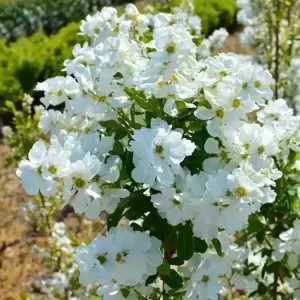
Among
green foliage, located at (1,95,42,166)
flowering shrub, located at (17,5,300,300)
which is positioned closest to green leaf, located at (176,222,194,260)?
flowering shrub, located at (17,5,300,300)

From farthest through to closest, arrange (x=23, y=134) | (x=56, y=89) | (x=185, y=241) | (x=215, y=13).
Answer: (x=215, y=13), (x=23, y=134), (x=56, y=89), (x=185, y=241)

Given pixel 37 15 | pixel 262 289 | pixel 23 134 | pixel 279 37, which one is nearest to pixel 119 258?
pixel 262 289

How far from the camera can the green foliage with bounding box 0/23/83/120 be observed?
6.09 meters

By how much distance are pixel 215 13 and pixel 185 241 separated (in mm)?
7838

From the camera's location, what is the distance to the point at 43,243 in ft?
13.6

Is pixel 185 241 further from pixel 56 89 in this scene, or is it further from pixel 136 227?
pixel 56 89

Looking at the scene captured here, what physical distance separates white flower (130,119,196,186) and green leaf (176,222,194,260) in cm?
18

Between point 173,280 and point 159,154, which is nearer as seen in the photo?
point 159,154

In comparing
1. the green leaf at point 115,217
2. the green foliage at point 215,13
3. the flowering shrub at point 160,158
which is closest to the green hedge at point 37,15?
the green foliage at point 215,13

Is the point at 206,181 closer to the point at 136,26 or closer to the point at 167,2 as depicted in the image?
the point at 136,26

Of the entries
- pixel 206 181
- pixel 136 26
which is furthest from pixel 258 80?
pixel 136 26

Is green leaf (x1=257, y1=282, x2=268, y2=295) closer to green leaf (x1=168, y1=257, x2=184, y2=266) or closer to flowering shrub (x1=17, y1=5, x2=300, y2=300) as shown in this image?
flowering shrub (x1=17, y1=5, x2=300, y2=300)

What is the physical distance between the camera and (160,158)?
1234 mm

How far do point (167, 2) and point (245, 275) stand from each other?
1.75m
